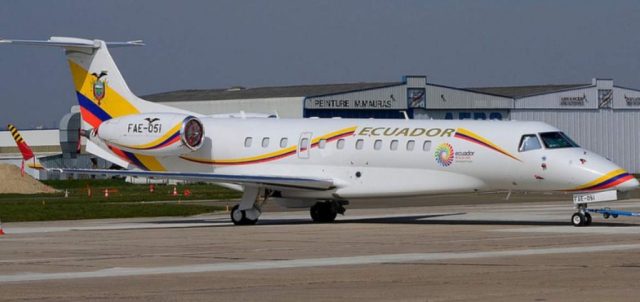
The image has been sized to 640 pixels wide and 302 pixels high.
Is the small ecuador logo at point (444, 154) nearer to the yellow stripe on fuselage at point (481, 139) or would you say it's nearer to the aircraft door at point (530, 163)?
the yellow stripe on fuselage at point (481, 139)

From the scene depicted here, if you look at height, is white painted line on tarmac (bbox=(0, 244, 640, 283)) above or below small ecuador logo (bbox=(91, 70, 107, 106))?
below

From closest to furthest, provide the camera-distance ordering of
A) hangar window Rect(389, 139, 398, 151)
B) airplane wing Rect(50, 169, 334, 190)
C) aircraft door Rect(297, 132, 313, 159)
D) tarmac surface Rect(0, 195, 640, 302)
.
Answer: tarmac surface Rect(0, 195, 640, 302) → hangar window Rect(389, 139, 398, 151) → airplane wing Rect(50, 169, 334, 190) → aircraft door Rect(297, 132, 313, 159)

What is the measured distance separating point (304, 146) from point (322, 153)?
66 centimetres

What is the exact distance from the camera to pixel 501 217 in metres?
37.7

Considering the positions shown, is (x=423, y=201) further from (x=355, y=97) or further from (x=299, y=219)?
(x=355, y=97)

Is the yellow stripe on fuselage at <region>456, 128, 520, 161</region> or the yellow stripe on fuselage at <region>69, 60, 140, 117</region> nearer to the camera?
the yellow stripe on fuselage at <region>456, 128, 520, 161</region>

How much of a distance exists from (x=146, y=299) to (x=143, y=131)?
21.5 meters

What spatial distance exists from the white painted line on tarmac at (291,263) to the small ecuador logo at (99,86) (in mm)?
18480

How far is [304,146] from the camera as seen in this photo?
115 feet

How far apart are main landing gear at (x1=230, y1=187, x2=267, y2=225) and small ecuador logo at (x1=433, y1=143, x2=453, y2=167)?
5512 millimetres

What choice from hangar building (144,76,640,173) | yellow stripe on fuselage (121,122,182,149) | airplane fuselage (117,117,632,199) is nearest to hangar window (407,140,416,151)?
airplane fuselage (117,117,632,199)

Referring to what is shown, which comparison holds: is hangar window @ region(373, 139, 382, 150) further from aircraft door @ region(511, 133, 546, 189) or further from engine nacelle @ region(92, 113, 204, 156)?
engine nacelle @ region(92, 113, 204, 156)

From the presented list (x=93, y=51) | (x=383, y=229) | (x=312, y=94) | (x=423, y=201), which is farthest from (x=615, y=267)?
(x=312, y=94)

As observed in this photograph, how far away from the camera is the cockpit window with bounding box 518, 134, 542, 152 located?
1252 inches
